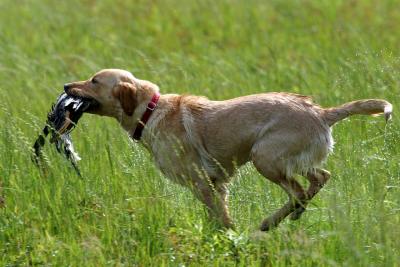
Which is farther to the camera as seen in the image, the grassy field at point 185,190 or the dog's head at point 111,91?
the dog's head at point 111,91

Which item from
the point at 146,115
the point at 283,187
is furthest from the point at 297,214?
the point at 146,115

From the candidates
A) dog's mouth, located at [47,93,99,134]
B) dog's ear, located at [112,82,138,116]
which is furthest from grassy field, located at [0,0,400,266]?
dog's ear, located at [112,82,138,116]

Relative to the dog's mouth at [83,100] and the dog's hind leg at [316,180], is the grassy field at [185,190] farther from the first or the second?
the dog's mouth at [83,100]

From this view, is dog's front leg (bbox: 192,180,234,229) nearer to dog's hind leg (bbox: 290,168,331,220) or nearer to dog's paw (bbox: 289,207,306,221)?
dog's paw (bbox: 289,207,306,221)

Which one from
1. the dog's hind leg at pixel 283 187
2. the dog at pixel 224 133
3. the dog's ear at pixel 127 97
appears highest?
the dog's ear at pixel 127 97

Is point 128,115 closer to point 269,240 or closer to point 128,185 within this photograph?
point 128,185

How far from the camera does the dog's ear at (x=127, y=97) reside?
682cm

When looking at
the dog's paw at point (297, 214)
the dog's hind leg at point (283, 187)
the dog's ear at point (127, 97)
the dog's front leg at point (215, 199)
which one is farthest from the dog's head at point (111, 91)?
the dog's paw at point (297, 214)

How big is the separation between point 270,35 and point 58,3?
134 inches

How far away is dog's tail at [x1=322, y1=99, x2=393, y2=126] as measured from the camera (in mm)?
6160

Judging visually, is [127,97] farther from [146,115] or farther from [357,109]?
[357,109]

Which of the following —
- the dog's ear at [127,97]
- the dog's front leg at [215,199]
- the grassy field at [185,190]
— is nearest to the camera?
the grassy field at [185,190]

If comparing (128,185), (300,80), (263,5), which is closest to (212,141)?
(128,185)

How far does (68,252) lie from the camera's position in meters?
5.66
